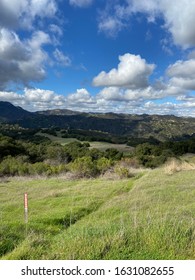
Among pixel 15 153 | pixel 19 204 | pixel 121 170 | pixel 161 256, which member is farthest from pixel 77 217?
pixel 15 153

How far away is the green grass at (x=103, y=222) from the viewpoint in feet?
18.9

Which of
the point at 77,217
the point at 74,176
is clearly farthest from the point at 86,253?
the point at 74,176

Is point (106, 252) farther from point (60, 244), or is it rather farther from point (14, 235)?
point (14, 235)

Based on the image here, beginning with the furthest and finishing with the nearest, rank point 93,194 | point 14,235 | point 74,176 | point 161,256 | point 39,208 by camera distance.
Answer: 1. point 74,176
2. point 93,194
3. point 39,208
4. point 14,235
5. point 161,256

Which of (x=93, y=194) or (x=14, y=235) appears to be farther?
(x=93, y=194)

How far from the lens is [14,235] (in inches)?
312

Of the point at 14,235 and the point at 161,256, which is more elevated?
the point at 161,256

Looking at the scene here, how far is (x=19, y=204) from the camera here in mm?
13883

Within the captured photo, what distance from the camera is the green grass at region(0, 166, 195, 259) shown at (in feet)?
18.9

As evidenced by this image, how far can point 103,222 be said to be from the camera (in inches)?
365

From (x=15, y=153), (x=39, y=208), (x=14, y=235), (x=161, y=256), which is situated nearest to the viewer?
(x=161, y=256)

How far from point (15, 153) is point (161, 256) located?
59.4m

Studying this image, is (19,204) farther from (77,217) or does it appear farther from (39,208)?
(77,217)

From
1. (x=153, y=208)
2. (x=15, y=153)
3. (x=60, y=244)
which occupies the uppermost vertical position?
(x=60, y=244)
